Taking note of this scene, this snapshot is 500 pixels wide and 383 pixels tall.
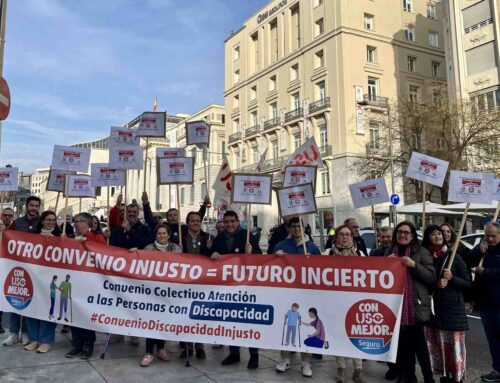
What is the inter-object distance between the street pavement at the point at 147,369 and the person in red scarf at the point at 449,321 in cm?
40

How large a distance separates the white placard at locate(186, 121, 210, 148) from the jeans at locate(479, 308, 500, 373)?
20.9ft

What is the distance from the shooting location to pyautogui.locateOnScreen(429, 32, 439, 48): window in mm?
44750

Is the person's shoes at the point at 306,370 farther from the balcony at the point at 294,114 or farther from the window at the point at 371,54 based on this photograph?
the window at the point at 371,54

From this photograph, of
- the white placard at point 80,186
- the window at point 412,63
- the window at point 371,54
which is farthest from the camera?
the window at point 412,63

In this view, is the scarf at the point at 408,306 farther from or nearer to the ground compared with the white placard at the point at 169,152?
nearer to the ground

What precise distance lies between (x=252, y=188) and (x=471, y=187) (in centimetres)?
288

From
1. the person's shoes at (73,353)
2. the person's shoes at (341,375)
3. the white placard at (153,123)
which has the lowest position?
the person's shoes at (341,375)

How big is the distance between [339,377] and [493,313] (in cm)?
193

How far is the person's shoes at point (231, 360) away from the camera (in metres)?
5.78

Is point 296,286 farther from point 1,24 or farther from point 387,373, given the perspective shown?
point 1,24

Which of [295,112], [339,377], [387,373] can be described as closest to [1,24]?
[339,377]

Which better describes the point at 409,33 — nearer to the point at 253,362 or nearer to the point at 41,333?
the point at 253,362

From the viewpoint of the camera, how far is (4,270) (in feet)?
20.9

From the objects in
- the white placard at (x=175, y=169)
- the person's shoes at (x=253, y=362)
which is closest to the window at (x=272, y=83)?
the white placard at (x=175, y=169)
